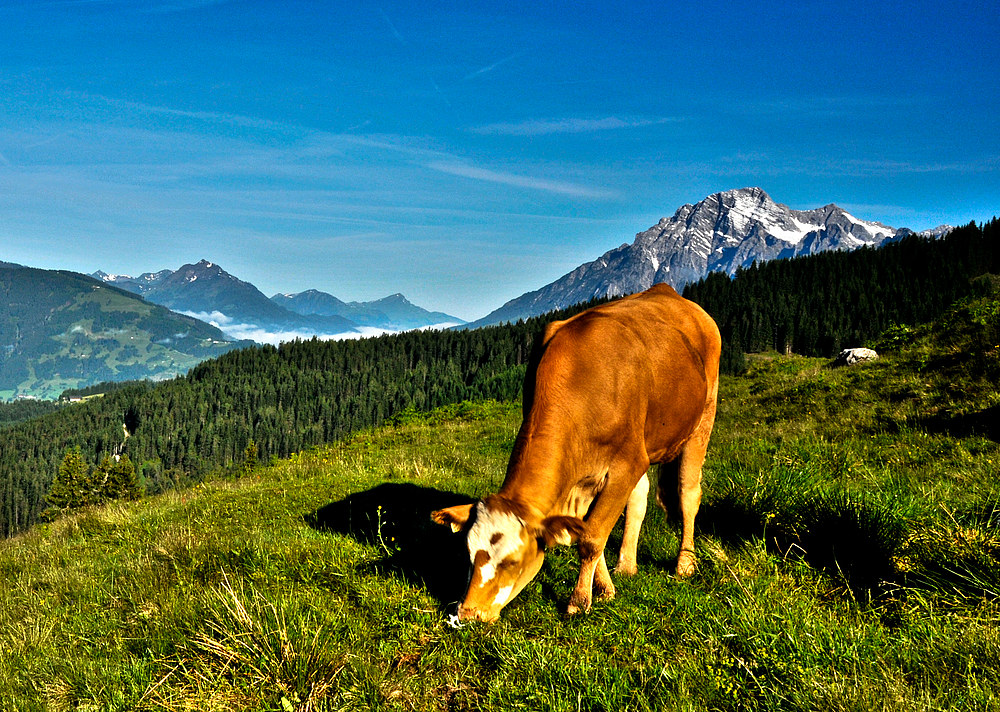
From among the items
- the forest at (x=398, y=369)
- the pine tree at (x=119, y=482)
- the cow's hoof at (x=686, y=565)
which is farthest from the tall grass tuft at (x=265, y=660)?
the pine tree at (x=119, y=482)

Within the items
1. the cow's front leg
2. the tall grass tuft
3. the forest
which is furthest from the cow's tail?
the forest

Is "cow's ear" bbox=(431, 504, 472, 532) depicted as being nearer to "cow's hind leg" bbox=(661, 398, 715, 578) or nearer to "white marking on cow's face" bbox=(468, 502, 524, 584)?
"white marking on cow's face" bbox=(468, 502, 524, 584)

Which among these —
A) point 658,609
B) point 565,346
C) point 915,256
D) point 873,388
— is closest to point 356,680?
point 658,609

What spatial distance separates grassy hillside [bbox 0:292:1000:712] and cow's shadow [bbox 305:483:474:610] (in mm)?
45

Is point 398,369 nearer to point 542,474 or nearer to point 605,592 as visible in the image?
point 605,592

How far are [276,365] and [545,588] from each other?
207211 mm

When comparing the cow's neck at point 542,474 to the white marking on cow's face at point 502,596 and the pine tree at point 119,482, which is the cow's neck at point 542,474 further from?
the pine tree at point 119,482

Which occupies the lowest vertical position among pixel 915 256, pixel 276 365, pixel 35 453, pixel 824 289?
pixel 35 453

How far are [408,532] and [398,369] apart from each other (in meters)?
174

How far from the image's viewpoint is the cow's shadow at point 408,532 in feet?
17.3

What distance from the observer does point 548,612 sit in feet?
15.1

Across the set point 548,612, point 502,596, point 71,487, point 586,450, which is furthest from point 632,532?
point 71,487

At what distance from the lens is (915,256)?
102188 millimetres

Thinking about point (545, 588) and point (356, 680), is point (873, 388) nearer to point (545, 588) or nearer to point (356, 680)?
point (545, 588)
